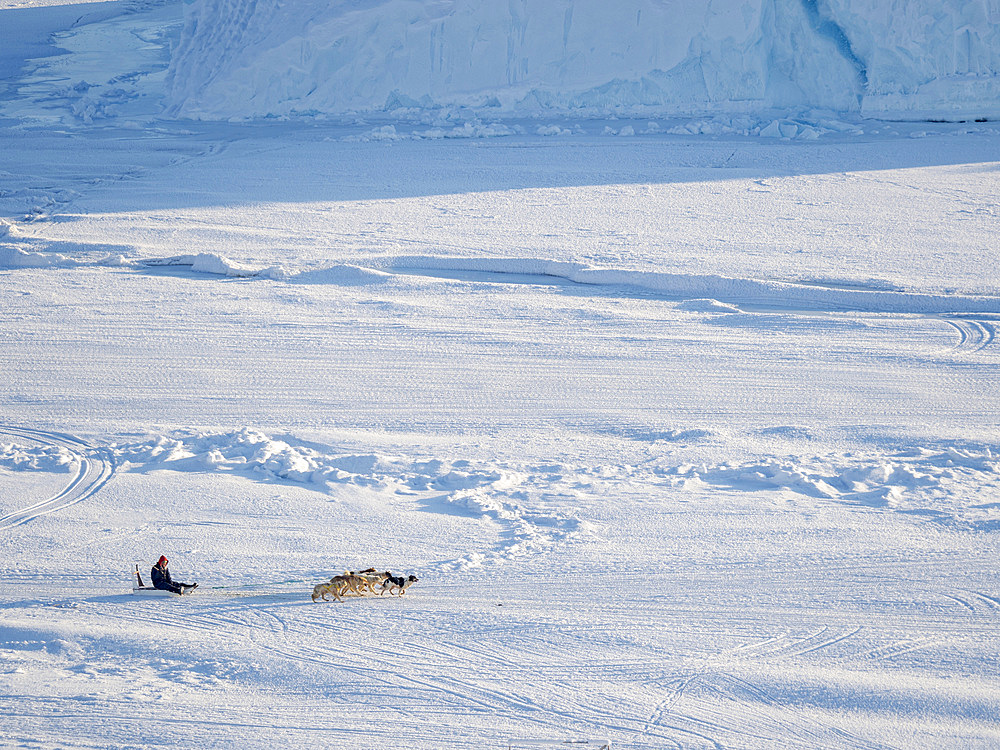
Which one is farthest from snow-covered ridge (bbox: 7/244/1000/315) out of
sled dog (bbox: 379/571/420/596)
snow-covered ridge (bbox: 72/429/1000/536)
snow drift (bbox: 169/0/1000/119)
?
snow drift (bbox: 169/0/1000/119)

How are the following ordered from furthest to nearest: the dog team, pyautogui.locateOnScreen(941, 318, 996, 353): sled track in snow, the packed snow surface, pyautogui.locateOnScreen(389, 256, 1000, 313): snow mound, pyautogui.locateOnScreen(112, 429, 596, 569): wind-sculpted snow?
pyautogui.locateOnScreen(389, 256, 1000, 313): snow mound, pyautogui.locateOnScreen(941, 318, 996, 353): sled track in snow, pyautogui.locateOnScreen(112, 429, 596, 569): wind-sculpted snow, the dog team, the packed snow surface

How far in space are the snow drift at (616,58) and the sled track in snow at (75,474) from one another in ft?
24.3

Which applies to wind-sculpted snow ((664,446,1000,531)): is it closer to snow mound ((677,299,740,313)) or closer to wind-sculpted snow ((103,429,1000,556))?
wind-sculpted snow ((103,429,1000,556))

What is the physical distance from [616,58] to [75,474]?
8515 mm

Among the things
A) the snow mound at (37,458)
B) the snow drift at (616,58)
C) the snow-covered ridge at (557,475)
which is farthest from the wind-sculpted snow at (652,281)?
the snow drift at (616,58)

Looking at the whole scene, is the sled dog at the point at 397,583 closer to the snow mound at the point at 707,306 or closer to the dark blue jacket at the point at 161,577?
the dark blue jacket at the point at 161,577

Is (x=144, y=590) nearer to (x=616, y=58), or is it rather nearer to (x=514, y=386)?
(x=514, y=386)

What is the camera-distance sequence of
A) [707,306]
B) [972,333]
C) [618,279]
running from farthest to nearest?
[618,279] < [707,306] < [972,333]

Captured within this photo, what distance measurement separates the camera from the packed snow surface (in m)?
3.66

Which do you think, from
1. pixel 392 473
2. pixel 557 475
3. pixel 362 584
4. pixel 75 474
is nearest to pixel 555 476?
pixel 557 475

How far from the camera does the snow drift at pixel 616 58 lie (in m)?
11.0

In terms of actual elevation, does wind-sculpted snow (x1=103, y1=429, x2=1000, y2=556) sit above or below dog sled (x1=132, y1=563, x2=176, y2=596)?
above

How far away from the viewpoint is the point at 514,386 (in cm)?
609

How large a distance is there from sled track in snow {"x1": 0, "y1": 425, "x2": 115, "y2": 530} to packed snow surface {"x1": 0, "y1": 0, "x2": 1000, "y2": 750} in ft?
0.08
